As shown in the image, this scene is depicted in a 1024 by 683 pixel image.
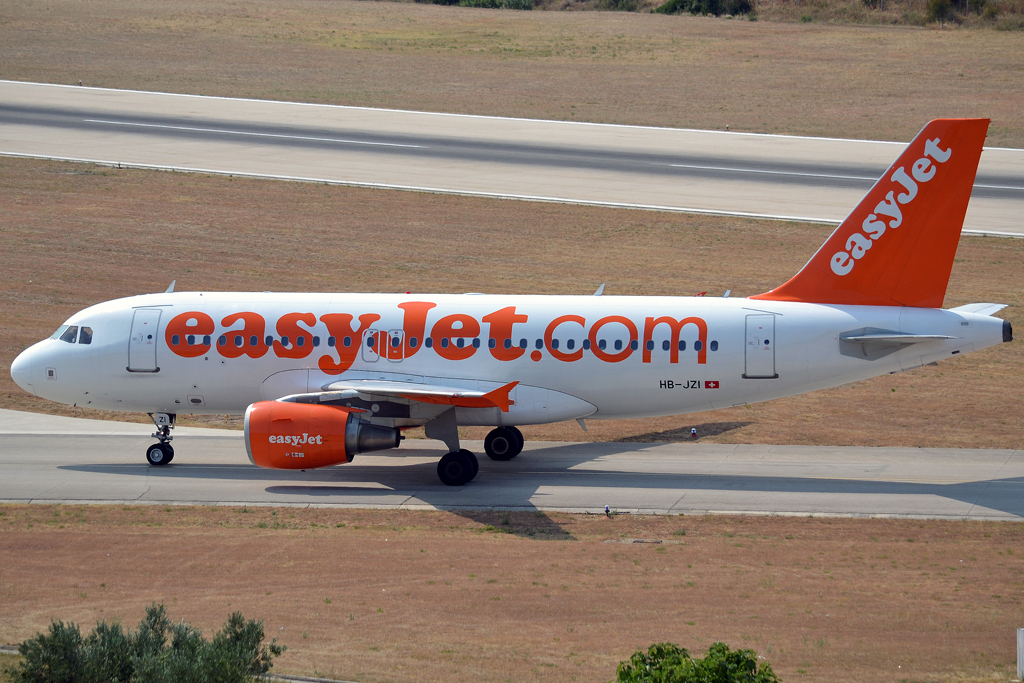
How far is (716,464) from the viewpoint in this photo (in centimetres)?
2950

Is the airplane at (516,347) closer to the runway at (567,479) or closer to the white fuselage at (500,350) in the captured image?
the white fuselage at (500,350)

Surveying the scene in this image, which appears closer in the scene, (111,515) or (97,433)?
(111,515)

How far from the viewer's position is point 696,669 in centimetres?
1354

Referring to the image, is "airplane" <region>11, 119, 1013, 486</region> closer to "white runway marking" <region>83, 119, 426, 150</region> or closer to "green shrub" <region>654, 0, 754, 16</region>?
"white runway marking" <region>83, 119, 426, 150</region>

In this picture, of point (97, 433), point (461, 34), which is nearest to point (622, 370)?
point (97, 433)

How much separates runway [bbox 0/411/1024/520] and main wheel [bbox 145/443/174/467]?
0.84 feet

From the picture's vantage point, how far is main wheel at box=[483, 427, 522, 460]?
3025 centimetres

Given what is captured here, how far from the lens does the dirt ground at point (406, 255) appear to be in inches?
1437

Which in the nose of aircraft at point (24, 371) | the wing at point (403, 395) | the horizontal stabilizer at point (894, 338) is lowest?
the wing at point (403, 395)

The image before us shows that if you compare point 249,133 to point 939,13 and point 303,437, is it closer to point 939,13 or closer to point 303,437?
point 303,437

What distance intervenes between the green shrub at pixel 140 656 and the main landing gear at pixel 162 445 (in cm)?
1386

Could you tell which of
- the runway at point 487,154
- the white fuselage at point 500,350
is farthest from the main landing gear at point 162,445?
the runway at point 487,154

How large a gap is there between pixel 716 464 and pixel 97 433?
60.0ft

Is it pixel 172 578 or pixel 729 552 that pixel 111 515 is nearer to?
pixel 172 578
